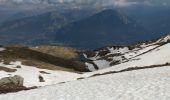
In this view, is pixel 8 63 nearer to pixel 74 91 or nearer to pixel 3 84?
pixel 3 84

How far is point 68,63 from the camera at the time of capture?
128250mm

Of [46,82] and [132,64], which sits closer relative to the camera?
[46,82]

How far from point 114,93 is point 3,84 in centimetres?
2577

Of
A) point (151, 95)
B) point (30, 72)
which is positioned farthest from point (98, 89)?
point (30, 72)

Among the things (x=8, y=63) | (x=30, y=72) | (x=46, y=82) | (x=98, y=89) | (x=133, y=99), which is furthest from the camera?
(x=8, y=63)

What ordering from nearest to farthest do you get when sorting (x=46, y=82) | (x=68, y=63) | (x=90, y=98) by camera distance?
(x=90, y=98), (x=46, y=82), (x=68, y=63)

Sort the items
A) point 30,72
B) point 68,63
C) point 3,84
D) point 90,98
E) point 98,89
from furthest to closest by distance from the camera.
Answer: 1. point 68,63
2. point 30,72
3. point 3,84
4. point 98,89
5. point 90,98

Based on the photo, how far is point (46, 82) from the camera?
62.8 metres

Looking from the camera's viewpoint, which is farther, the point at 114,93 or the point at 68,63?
the point at 68,63

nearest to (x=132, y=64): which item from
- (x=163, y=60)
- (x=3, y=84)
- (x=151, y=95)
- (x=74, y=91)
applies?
(x=163, y=60)

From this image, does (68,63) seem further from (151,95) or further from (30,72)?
(151,95)

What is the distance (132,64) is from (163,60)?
25.9 ft

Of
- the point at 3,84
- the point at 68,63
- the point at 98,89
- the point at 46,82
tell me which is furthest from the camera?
the point at 68,63

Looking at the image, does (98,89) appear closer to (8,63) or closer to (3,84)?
(3,84)
